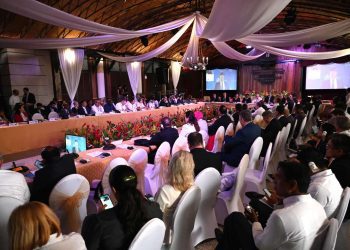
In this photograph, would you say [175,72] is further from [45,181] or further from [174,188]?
[174,188]

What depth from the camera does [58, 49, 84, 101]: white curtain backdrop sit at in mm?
8969

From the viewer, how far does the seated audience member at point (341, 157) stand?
2436 millimetres

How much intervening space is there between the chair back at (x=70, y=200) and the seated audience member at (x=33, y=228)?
1.06 metres

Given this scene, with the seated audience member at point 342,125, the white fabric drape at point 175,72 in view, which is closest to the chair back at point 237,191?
the seated audience member at point 342,125

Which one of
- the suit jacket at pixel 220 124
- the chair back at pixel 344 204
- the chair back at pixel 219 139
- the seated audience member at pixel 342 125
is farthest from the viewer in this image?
the suit jacket at pixel 220 124

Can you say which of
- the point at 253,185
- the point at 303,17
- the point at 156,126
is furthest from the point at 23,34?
the point at 303,17

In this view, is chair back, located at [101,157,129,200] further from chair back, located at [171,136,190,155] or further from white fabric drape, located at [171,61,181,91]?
white fabric drape, located at [171,61,181,91]

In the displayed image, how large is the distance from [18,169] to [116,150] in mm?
1357

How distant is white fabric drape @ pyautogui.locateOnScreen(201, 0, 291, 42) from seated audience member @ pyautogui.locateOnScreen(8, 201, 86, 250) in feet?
8.31

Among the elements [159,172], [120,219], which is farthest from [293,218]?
[159,172]

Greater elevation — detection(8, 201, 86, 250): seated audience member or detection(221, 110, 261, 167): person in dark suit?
detection(8, 201, 86, 250): seated audience member

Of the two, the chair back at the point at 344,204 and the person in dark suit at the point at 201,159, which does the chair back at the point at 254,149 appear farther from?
the chair back at the point at 344,204

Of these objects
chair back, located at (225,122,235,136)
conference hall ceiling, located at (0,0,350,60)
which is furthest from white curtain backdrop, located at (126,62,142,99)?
chair back, located at (225,122,235,136)

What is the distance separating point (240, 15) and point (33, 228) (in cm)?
292
